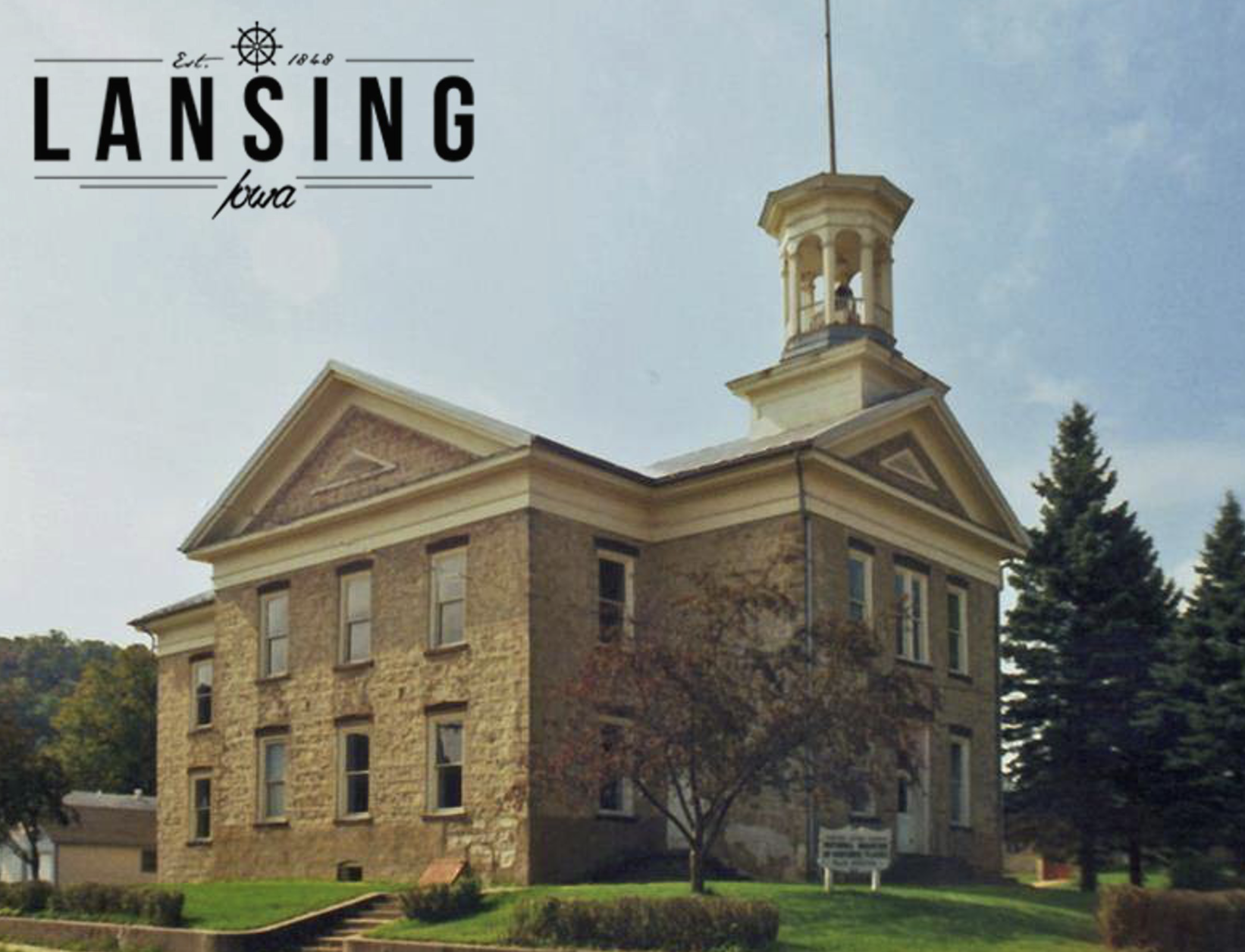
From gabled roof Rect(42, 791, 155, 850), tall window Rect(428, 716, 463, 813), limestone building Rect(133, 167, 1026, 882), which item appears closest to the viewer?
limestone building Rect(133, 167, 1026, 882)

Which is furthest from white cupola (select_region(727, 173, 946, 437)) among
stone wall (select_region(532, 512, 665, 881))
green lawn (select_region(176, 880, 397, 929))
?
green lawn (select_region(176, 880, 397, 929))

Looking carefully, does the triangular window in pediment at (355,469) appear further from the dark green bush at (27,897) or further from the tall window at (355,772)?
the dark green bush at (27,897)

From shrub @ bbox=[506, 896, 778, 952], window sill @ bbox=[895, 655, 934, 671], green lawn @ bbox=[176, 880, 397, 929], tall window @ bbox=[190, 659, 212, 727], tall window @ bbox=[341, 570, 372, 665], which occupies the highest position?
tall window @ bbox=[341, 570, 372, 665]

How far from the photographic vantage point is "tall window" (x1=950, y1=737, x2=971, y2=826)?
3409 centimetres

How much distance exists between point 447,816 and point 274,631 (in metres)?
7.29

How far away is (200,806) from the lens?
1524 inches

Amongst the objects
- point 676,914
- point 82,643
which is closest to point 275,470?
point 676,914

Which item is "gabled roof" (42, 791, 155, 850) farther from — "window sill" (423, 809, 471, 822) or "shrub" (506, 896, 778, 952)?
"shrub" (506, 896, 778, 952)

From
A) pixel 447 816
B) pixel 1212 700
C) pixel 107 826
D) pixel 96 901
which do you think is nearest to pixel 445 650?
pixel 447 816

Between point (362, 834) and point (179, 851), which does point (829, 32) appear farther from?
point (179, 851)

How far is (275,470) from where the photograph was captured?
117 feet

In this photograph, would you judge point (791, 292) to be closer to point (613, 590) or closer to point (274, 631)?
point (613, 590)

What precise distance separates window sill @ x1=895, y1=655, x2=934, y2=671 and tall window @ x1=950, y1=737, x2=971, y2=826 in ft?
6.19

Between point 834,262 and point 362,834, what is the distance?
1624 cm
